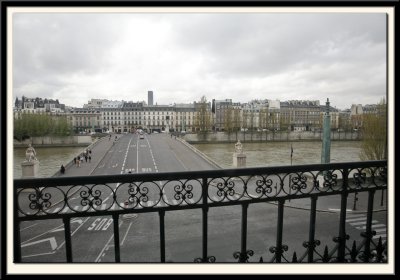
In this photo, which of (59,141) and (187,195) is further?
(59,141)

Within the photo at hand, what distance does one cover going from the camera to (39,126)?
62.1 metres

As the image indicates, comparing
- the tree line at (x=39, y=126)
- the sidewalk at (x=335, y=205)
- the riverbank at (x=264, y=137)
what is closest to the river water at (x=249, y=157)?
the tree line at (x=39, y=126)

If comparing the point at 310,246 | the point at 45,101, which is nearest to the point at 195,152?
the point at 310,246

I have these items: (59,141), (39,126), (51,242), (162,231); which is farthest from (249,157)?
(39,126)

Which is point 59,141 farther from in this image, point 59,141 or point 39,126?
point 39,126

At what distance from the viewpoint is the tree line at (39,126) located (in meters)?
59.2

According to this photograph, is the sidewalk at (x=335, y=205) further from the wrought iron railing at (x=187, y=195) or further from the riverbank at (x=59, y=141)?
the riverbank at (x=59, y=141)

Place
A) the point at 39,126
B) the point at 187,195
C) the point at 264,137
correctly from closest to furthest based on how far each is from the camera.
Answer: the point at 187,195 → the point at 39,126 → the point at 264,137

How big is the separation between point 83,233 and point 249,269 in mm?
12491

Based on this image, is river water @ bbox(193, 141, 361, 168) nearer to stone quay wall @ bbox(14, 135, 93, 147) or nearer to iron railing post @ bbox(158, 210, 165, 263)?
iron railing post @ bbox(158, 210, 165, 263)

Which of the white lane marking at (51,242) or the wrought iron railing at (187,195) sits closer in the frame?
the wrought iron railing at (187,195)

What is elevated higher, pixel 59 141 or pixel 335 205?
pixel 59 141

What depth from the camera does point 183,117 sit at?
117m
